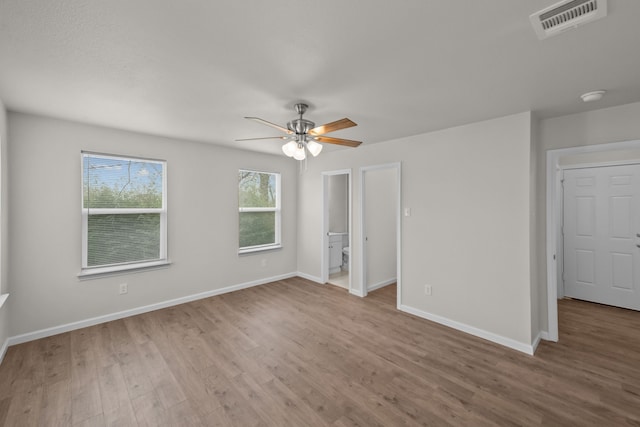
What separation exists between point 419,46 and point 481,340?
2990mm

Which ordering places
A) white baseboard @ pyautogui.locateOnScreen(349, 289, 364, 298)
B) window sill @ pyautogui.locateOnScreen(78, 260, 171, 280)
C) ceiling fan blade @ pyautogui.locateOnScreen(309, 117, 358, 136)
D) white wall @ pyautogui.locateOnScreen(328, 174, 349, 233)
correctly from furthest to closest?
1. white wall @ pyautogui.locateOnScreen(328, 174, 349, 233)
2. white baseboard @ pyautogui.locateOnScreen(349, 289, 364, 298)
3. window sill @ pyautogui.locateOnScreen(78, 260, 171, 280)
4. ceiling fan blade @ pyautogui.locateOnScreen(309, 117, 358, 136)

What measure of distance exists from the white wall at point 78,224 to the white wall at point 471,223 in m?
2.73

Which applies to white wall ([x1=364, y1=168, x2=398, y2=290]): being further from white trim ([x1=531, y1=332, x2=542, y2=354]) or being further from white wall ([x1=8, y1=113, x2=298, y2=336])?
white trim ([x1=531, y1=332, x2=542, y2=354])

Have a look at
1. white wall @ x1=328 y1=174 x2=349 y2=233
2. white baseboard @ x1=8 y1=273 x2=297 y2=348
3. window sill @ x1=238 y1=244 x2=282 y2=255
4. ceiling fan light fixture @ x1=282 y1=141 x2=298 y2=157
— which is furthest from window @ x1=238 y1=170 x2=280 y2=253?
ceiling fan light fixture @ x1=282 y1=141 x2=298 y2=157

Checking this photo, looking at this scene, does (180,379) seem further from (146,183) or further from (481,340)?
(481,340)

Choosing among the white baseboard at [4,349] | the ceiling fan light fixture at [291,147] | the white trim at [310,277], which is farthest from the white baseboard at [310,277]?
the white baseboard at [4,349]

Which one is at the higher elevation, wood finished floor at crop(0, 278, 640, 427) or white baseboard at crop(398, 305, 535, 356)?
white baseboard at crop(398, 305, 535, 356)

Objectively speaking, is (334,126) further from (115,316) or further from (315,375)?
(115,316)

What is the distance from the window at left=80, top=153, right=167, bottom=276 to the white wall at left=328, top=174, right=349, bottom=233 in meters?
3.37

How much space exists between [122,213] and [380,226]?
390cm

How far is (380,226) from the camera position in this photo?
15.6 feet

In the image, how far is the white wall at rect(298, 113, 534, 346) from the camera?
2758 millimetres

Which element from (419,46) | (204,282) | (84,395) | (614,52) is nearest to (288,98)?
(419,46)

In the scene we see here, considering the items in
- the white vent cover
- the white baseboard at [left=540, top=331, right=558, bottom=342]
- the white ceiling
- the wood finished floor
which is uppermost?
the white ceiling
